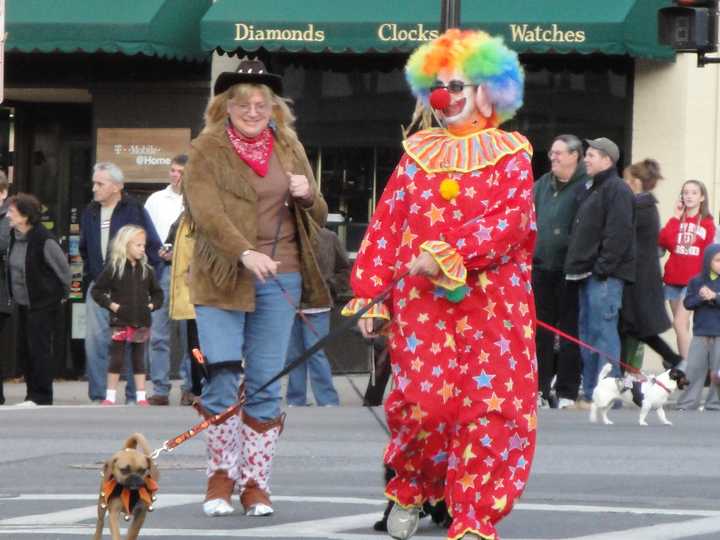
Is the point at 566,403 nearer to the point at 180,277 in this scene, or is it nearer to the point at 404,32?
the point at 180,277

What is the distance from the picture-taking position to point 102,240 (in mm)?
15547

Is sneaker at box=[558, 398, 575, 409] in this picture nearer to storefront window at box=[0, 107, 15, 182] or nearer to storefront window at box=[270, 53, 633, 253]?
storefront window at box=[270, 53, 633, 253]

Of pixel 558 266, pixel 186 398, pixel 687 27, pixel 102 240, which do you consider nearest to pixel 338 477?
pixel 558 266

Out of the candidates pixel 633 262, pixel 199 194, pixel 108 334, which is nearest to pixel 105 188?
pixel 108 334

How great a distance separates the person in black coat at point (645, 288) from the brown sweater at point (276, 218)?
681 cm

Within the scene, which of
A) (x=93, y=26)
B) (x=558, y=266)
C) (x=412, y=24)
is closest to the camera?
(x=558, y=266)

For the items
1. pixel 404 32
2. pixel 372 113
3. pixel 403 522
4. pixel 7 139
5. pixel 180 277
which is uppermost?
pixel 404 32

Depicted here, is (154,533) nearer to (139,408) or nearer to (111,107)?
(139,408)

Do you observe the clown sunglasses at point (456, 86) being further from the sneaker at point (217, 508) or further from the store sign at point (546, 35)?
the store sign at point (546, 35)

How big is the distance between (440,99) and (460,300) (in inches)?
29.8

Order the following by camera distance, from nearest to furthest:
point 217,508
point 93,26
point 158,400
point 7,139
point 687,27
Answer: point 217,508, point 158,400, point 687,27, point 93,26, point 7,139

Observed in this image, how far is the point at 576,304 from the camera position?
564 inches

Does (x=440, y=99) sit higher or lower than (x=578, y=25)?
lower

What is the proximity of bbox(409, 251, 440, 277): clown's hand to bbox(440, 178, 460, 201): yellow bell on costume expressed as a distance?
263 mm
